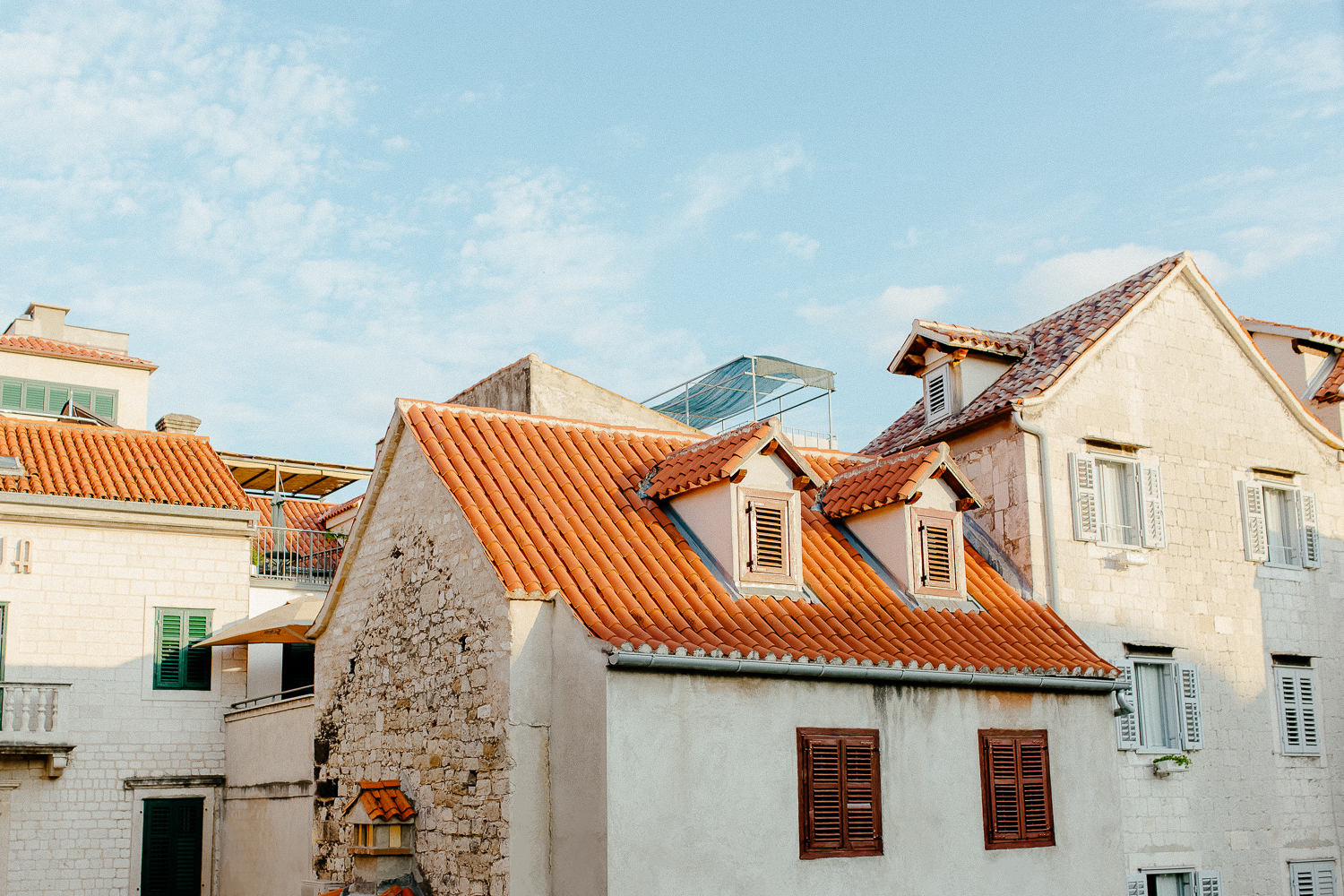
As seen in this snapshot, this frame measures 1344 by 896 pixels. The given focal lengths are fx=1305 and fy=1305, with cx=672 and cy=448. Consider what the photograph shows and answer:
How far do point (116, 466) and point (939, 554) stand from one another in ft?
49.2

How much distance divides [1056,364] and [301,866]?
1277cm

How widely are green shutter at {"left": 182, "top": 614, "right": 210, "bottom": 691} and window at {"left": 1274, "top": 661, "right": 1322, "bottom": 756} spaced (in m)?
17.1

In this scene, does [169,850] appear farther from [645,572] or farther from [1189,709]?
[1189,709]

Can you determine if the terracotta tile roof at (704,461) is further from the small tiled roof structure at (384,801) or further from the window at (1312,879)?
the window at (1312,879)

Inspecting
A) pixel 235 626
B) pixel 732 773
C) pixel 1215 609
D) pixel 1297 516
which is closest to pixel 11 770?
pixel 235 626

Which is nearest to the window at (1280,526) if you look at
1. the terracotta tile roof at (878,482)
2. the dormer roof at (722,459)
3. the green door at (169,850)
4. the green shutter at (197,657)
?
the terracotta tile roof at (878,482)

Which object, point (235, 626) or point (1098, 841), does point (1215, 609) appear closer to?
point (1098, 841)

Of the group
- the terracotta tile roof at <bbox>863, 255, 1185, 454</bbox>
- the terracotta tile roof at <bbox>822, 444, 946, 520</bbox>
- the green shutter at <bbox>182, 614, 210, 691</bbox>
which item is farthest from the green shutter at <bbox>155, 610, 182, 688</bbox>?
the terracotta tile roof at <bbox>863, 255, 1185, 454</bbox>

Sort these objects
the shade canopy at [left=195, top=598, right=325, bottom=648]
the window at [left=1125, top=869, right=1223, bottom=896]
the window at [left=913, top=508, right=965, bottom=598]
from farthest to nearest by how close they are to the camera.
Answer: the shade canopy at [left=195, top=598, right=325, bottom=648], the window at [left=1125, top=869, right=1223, bottom=896], the window at [left=913, top=508, right=965, bottom=598]

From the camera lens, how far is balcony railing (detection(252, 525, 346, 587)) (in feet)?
80.7

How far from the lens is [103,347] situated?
33.2 metres

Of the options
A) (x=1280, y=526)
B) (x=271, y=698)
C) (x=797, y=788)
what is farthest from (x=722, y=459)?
(x=271, y=698)

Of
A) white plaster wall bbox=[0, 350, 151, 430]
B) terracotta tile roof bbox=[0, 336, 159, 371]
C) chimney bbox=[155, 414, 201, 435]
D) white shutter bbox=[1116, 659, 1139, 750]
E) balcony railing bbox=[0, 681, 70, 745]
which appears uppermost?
terracotta tile roof bbox=[0, 336, 159, 371]

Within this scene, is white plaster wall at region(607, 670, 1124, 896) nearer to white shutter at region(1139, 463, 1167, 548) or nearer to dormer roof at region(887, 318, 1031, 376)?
white shutter at region(1139, 463, 1167, 548)
